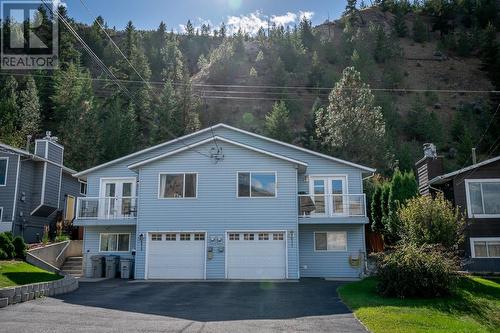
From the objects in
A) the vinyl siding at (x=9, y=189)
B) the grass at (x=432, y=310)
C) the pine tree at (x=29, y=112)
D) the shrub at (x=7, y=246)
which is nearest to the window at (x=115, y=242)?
the vinyl siding at (x=9, y=189)

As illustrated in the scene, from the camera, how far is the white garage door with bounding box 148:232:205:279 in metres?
21.5

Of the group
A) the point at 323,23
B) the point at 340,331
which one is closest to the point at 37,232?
the point at 340,331

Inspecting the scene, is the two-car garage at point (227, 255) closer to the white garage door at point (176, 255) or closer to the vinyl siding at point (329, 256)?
the white garage door at point (176, 255)

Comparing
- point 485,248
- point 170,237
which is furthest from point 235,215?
point 485,248

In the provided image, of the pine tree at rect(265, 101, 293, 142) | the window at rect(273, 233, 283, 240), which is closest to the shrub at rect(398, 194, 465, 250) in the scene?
the window at rect(273, 233, 283, 240)

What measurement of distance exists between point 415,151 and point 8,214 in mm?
38731

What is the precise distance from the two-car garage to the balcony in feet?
8.02

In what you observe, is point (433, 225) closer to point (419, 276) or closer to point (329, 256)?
point (419, 276)

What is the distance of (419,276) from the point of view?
13922 millimetres

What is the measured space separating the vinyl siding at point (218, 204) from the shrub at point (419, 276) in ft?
23.8

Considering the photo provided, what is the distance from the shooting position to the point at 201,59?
8450cm

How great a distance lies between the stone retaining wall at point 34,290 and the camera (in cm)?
1166

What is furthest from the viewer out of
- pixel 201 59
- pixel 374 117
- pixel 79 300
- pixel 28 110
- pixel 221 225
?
pixel 201 59

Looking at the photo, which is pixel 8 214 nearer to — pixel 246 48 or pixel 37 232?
pixel 37 232
